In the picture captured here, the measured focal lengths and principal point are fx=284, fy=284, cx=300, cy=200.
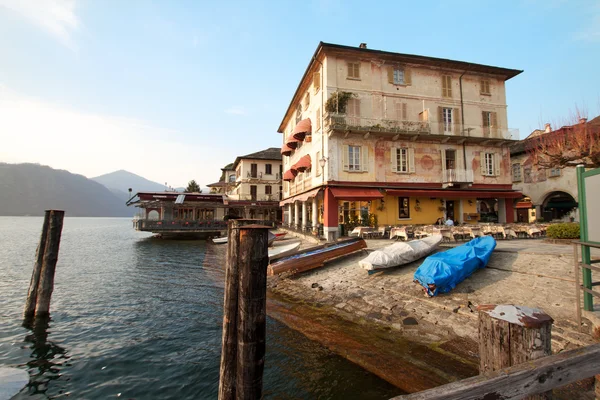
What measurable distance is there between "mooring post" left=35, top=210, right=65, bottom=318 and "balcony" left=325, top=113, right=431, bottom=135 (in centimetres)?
1506

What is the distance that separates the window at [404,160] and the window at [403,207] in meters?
2.10

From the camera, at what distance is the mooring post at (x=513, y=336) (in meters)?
2.21

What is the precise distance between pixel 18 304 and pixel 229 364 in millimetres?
11445

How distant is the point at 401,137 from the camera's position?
825 inches

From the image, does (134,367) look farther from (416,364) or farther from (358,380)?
(416,364)

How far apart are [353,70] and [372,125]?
4.34 m

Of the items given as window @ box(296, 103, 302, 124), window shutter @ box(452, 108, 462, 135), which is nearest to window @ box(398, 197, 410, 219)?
window shutter @ box(452, 108, 462, 135)

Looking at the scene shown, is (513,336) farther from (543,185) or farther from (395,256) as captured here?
(543,185)

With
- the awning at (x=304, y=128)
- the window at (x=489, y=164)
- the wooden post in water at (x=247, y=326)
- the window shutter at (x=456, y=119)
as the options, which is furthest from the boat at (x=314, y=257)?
the window at (x=489, y=164)

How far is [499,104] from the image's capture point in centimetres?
2356

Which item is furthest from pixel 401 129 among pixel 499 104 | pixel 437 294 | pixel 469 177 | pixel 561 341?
pixel 561 341

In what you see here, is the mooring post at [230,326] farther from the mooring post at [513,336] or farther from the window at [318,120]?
the window at [318,120]

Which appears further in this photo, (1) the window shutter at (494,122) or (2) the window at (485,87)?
(2) the window at (485,87)

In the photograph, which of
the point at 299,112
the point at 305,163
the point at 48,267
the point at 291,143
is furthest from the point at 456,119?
the point at 48,267
